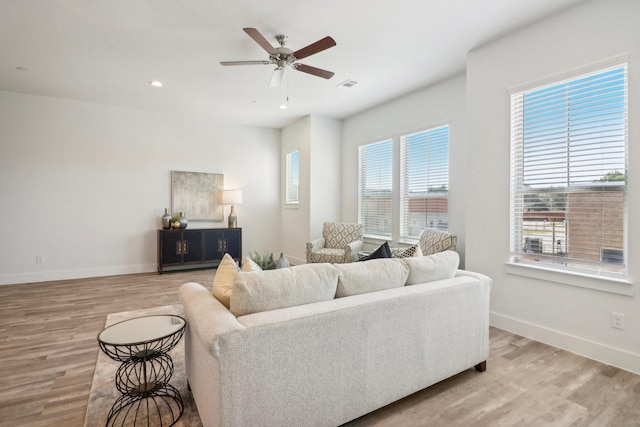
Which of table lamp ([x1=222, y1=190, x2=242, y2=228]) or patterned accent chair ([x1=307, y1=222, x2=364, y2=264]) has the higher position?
table lamp ([x1=222, y1=190, x2=242, y2=228])

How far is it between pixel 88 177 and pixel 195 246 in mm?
2092

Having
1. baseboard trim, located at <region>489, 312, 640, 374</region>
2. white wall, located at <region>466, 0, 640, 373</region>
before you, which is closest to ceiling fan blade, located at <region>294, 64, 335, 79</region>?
white wall, located at <region>466, 0, 640, 373</region>

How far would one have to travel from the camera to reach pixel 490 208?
10.6ft

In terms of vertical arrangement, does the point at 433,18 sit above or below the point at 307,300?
above

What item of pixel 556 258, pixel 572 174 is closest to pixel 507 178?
pixel 572 174

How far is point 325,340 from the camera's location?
5.23ft

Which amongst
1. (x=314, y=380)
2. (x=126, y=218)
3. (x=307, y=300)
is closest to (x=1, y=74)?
(x=126, y=218)

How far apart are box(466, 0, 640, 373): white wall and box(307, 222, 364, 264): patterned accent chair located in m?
1.81

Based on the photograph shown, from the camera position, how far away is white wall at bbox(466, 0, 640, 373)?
7.65ft

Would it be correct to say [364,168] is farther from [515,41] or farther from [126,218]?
[126,218]

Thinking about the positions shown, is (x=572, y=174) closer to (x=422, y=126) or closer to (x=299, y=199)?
(x=422, y=126)

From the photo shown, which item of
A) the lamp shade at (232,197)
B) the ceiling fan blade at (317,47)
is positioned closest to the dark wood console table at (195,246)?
the lamp shade at (232,197)

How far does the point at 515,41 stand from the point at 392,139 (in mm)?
2221

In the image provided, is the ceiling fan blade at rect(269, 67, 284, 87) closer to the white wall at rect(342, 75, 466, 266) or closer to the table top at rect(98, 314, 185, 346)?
the white wall at rect(342, 75, 466, 266)
